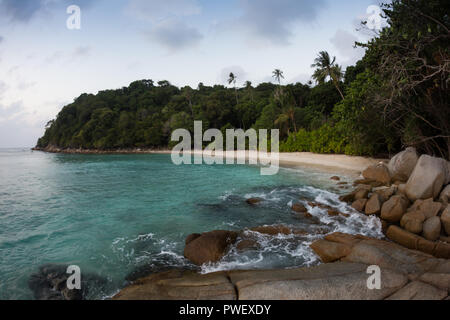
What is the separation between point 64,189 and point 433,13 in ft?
74.0

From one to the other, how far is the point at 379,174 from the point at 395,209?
6.72m

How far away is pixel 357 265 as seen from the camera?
4430 millimetres

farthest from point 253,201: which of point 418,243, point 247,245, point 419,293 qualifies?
point 419,293

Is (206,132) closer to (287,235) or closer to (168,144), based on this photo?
(168,144)

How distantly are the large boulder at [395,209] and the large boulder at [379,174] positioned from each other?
553 centimetres

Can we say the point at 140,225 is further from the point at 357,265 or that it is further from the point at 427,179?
the point at 427,179

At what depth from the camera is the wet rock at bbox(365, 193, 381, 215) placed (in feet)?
28.0

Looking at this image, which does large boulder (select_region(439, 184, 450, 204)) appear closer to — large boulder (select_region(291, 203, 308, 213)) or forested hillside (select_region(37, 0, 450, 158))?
forested hillside (select_region(37, 0, 450, 158))

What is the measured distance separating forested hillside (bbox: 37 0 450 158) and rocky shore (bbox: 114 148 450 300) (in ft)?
13.1

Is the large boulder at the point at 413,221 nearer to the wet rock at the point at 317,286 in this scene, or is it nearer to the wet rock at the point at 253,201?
the wet rock at the point at 317,286

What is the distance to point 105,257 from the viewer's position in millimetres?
6430

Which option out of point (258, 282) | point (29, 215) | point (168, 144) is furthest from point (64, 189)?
point (168, 144)

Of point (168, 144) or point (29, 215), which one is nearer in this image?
point (29, 215)

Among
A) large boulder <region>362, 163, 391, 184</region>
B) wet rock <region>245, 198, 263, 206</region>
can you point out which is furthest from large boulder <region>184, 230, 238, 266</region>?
large boulder <region>362, 163, 391, 184</region>
